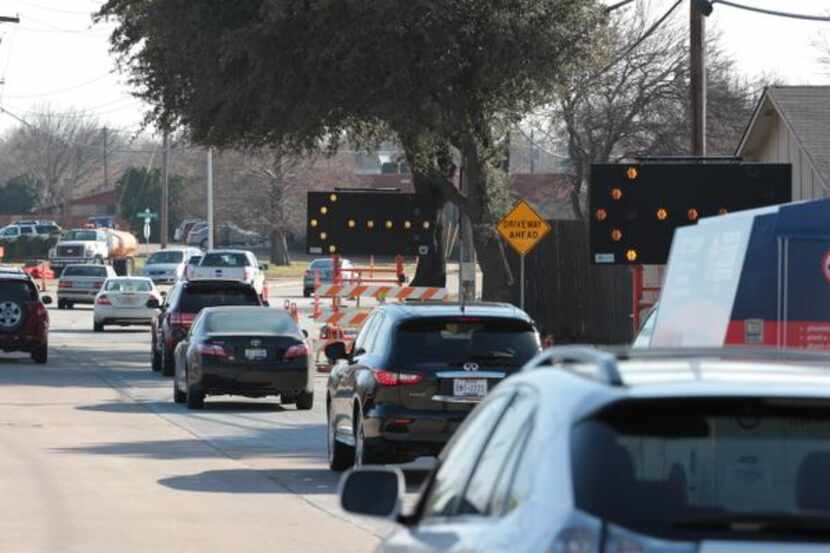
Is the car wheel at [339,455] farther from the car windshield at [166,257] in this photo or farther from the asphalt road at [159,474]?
the car windshield at [166,257]

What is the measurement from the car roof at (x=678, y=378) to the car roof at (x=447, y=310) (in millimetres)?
11248

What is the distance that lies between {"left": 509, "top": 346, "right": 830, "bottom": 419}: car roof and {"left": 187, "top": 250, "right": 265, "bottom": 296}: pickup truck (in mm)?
50755

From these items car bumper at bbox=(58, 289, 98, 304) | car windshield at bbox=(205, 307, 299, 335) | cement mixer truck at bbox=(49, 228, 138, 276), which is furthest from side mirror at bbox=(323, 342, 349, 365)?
cement mixer truck at bbox=(49, 228, 138, 276)

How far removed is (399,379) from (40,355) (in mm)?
20202

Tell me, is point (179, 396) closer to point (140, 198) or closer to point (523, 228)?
point (523, 228)

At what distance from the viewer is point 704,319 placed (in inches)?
494

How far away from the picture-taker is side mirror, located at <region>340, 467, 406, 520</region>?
258 inches

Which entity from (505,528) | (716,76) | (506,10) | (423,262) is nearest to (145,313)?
(423,262)

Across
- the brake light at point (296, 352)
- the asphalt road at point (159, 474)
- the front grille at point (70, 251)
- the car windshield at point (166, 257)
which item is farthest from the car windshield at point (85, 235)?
the brake light at point (296, 352)

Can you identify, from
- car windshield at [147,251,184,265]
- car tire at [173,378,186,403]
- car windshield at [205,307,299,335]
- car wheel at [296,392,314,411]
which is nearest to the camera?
car windshield at [205,307,299,335]

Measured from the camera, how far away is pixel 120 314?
50.4 meters

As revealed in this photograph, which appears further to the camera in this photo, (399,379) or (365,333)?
(365,333)

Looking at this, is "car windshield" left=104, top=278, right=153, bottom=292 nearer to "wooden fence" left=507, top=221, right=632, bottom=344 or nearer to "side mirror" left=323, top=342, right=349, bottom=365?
"wooden fence" left=507, top=221, right=632, bottom=344

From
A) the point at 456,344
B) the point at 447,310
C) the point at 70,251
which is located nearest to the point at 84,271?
the point at 70,251
